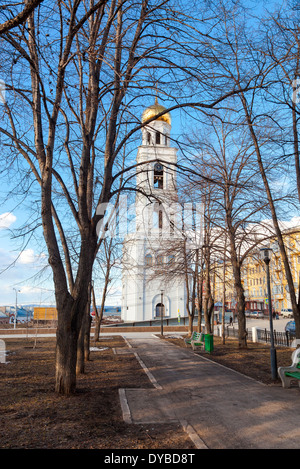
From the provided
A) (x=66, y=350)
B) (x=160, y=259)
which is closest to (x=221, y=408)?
(x=66, y=350)

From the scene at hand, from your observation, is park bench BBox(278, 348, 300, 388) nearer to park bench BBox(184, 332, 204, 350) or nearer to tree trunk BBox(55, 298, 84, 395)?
tree trunk BBox(55, 298, 84, 395)

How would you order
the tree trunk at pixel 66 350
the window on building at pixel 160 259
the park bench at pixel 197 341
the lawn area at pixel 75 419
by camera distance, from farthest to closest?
the window on building at pixel 160 259
the park bench at pixel 197 341
the tree trunk at pixel 66 350
the lawn area at pixel 75 419

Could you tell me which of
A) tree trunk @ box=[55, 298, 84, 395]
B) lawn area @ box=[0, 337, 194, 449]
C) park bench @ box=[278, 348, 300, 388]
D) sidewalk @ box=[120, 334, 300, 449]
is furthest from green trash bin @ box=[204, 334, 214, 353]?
tree trunk @ box=[55, 298, 84, 395]

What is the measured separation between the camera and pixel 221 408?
6.32 m

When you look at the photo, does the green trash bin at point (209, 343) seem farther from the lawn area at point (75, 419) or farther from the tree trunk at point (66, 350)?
the tree trunk at point (66, 350)

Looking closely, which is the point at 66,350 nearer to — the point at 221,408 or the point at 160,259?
the point at 221,408

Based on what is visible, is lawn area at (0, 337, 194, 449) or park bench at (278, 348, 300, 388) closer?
lawn area at (0, 337, 194, 449)

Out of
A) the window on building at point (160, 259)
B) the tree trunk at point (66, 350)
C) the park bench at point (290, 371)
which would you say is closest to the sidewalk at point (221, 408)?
the park bench at point (290, 371)

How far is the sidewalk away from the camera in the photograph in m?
4.75

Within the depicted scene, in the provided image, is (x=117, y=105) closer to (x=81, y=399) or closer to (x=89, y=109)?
(x=89, y=109)

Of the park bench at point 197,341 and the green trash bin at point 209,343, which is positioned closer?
the green trash bin at point 209,343

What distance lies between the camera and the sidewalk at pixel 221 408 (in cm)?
475

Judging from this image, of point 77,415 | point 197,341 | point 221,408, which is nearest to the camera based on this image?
point 77,415
